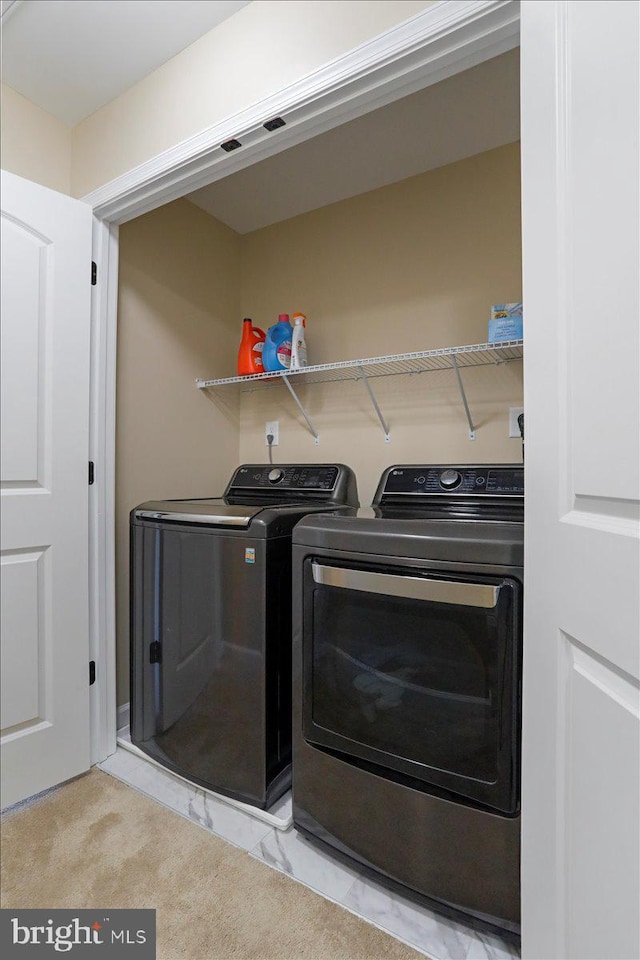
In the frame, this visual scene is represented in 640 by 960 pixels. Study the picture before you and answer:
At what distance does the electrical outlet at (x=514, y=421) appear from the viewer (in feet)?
5.77

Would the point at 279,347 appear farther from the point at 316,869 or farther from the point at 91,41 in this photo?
the point at 316,869

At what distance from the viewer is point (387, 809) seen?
1.17m

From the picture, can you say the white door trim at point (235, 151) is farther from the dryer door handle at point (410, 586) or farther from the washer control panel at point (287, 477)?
the dryer door handle at point (410, 586)

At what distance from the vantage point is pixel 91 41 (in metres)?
1.46

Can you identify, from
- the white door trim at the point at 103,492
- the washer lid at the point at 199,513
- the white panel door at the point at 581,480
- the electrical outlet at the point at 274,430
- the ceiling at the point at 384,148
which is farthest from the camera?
the electrical outlet at the point at 274,430

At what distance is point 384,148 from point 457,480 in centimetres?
136


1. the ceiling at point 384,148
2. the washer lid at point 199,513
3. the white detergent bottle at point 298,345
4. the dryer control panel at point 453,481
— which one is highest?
the ceiling at point 384,148

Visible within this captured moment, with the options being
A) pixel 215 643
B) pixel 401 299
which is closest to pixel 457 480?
Answer: pixel 401 299

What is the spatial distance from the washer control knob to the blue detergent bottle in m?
0.88

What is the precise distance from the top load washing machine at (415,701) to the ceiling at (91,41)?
151 cm

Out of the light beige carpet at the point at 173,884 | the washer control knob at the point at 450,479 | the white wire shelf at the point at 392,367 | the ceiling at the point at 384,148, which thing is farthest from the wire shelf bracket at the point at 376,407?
the light beige carpet at the point at 173,884

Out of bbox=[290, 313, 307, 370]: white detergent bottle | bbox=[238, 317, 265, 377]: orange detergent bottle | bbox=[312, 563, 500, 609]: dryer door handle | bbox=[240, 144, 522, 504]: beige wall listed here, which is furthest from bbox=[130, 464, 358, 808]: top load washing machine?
bbox=[238, 317, 265, 377]: orange detergent bottle

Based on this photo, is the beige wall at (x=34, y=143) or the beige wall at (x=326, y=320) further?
the beige wall at (x=326, y=320)

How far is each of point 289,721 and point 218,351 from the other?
1749 millimetres
